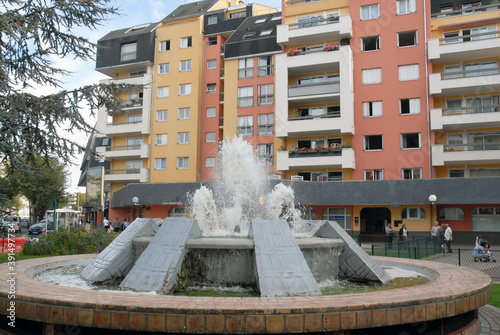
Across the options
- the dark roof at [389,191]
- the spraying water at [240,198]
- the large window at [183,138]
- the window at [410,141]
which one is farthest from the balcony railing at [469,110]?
the large window at [183,138]

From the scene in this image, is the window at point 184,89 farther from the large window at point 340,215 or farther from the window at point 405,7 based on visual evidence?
the window at point 405,7

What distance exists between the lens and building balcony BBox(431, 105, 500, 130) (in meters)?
32.3

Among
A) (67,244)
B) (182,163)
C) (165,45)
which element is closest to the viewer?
(67,244)

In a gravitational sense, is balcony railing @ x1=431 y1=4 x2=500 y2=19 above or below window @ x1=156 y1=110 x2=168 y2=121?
above

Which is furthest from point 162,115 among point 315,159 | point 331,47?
point 331,47

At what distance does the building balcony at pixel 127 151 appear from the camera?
45.7 meters

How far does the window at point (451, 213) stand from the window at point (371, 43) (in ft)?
47.0

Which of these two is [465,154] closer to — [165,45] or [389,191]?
[389,191]

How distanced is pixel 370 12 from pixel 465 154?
14315 millimetres

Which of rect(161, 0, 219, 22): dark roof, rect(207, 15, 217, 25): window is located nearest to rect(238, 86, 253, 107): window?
rect(207, 15, 217, 25): window

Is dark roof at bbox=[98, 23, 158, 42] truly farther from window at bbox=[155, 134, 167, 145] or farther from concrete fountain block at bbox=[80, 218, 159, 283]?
concrete fountain block at bbox=[80, 218, 159, 283]

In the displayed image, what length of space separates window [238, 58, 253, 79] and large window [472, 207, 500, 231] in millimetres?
22855

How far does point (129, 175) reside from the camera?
46.2 metres

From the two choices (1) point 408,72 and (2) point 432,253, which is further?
(1) point 408,72
